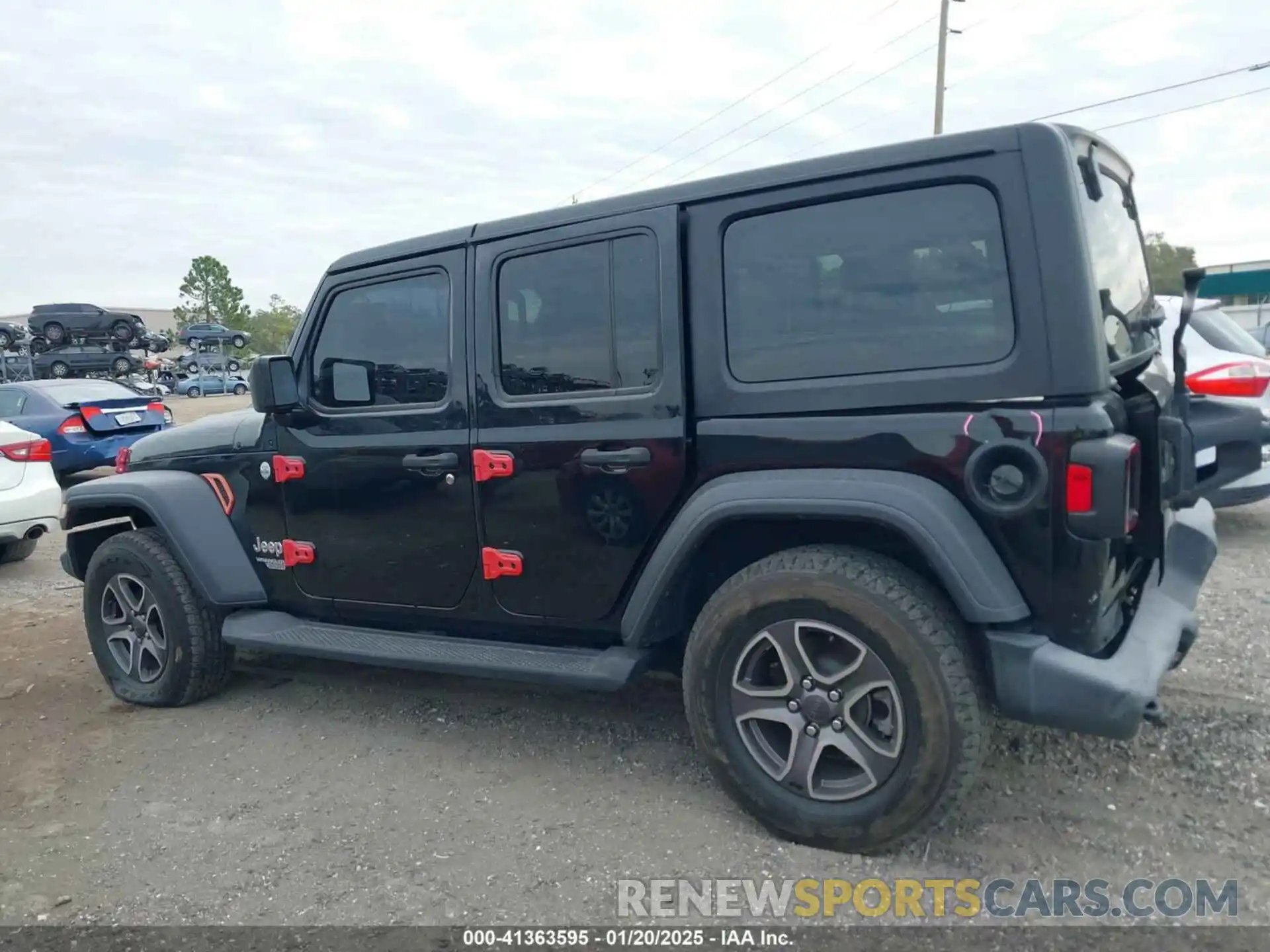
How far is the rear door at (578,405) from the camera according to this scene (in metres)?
3.12

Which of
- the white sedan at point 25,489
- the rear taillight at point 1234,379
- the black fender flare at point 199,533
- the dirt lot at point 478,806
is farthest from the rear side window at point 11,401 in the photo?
the rear taillight at point 1234,379

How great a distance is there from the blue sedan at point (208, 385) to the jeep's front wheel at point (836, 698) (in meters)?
45.1

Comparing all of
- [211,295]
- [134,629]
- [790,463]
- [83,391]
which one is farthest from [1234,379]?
[211,295]

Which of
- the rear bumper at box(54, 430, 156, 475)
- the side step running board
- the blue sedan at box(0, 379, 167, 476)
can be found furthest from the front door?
the blue sedan at box(0, 379, 167, 476)

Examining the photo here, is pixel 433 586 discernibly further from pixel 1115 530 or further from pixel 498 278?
pixel 1115 530

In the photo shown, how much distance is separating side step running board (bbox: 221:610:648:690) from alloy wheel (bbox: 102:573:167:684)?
0.39 metres

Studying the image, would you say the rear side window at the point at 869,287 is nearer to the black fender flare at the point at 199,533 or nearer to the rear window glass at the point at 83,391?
the black fender flare at the point at 199,533

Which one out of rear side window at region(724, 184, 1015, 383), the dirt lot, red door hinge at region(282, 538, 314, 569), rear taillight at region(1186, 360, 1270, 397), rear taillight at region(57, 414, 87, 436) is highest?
rear side window at region(724, 184, 1015, 383)

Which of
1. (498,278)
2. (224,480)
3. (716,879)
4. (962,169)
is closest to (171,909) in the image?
(716,879)

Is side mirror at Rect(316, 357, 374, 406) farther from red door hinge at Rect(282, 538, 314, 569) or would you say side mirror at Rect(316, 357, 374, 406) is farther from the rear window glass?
the rear window glass

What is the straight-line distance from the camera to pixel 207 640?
13.9 ft

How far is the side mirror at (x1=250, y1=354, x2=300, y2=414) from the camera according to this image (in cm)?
385

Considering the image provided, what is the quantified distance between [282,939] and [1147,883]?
2.41 m

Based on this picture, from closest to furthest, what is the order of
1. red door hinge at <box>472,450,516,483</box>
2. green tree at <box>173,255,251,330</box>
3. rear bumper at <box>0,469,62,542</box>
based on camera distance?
1. red door hinge at <box>472,450,516,483</box>
2. rear bumper at <box>0,469,62,542</box>
3. green tree at <box>173,255,251,330</box>
